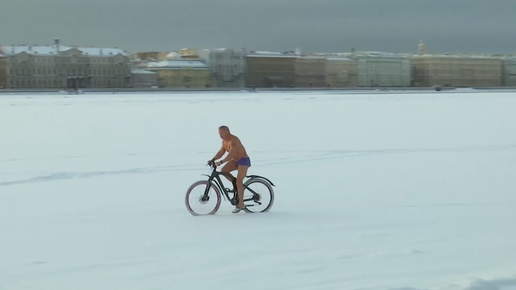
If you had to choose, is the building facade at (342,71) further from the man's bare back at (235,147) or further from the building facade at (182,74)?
the man's bare back at (235,147)

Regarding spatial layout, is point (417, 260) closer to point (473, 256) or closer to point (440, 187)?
point (473, 256)

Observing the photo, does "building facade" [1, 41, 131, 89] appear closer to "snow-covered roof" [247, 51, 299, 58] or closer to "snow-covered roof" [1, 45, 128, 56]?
"snow-covered roof" [1, 45, 128, 56]

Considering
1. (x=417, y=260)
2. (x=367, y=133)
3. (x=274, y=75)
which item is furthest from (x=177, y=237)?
(x=274, y=75)

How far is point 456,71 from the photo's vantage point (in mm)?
115500

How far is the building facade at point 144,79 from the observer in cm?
9800

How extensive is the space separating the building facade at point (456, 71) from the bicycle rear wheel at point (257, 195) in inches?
4260

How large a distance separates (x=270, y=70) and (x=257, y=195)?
9908 centimetres

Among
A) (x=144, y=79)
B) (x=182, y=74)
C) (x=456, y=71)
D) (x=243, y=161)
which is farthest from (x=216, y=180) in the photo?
(x=456, y=71)

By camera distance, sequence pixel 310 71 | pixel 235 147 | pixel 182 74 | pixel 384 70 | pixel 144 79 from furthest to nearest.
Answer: pixel 384 70 → pixel 310 71 → pixel 144 79 → pixel 182 74 → pixel 235 147

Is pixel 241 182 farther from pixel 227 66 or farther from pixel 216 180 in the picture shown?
pixel 227 66

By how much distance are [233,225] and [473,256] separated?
2125 mm

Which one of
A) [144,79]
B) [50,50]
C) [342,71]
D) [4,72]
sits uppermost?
[50,50]

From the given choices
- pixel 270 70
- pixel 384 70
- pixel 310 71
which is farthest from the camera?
pixel 384 70

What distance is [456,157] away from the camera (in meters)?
12.5
